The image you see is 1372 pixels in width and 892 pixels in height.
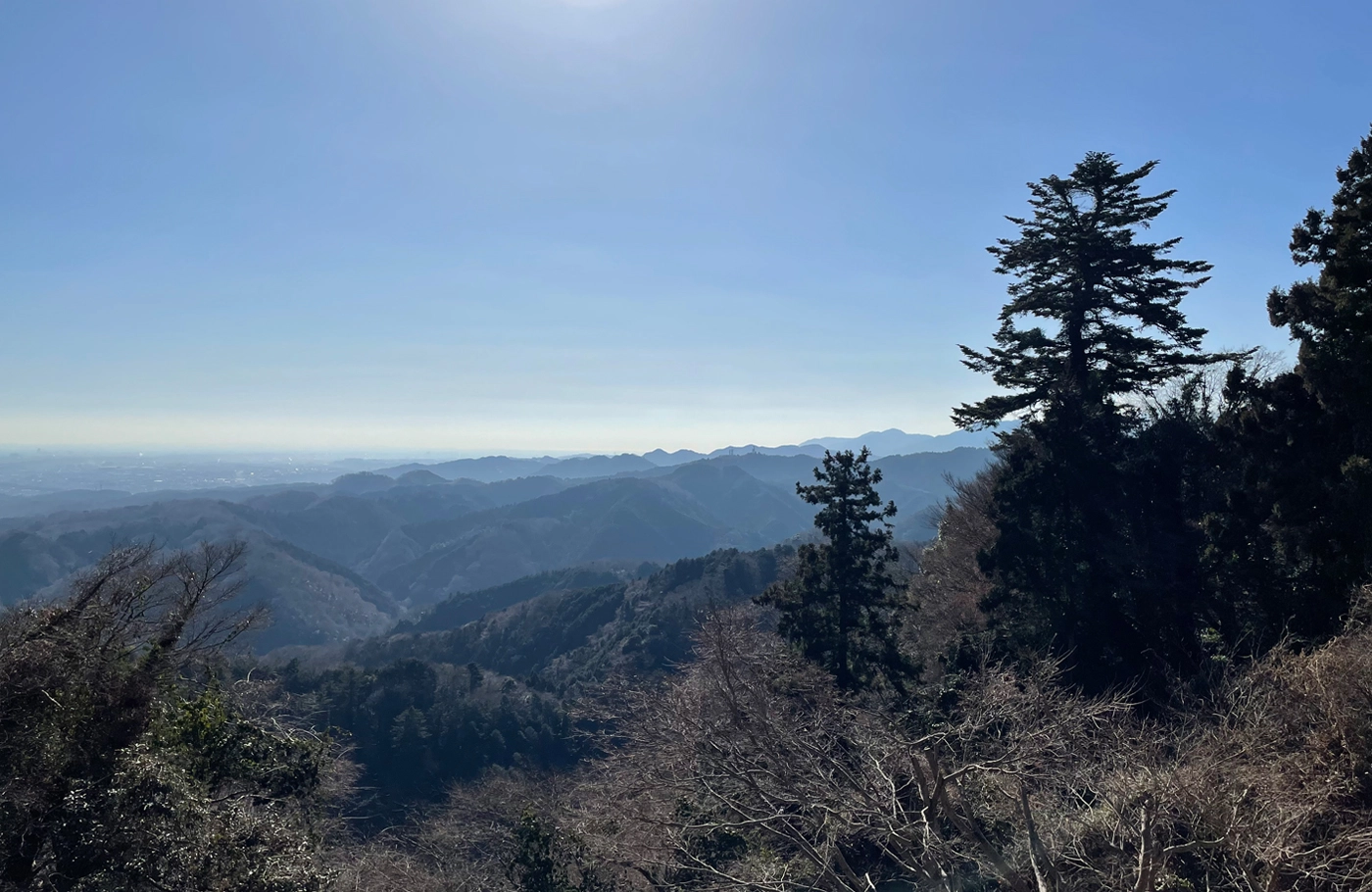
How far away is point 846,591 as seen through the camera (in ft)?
64.0

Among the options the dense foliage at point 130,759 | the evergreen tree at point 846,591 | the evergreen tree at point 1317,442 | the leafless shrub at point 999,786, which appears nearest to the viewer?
the leafless shrub at point 999,786

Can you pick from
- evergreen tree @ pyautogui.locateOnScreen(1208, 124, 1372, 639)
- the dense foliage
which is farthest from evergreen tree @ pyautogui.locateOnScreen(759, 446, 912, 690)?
the dense foliage

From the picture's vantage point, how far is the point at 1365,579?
11953 mm

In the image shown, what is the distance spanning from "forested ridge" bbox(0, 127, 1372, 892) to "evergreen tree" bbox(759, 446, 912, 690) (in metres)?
0.09

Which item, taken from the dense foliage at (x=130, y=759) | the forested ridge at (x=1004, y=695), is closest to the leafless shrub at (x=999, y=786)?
the forested ridge at (x=1004, y=695)

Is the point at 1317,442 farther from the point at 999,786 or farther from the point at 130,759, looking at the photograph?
the point at 130,759

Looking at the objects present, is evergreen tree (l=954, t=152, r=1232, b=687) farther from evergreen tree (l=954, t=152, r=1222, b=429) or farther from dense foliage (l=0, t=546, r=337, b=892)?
dense foliage (l=0, t=546, r=337, b=892)

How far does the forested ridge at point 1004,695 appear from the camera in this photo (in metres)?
9.40

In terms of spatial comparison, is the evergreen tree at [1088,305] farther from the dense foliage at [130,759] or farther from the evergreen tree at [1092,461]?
the dense foliage at [130,759]

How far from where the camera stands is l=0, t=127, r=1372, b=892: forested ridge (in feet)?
30.8

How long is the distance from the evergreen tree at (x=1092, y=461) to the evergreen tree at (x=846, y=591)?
2947 mm

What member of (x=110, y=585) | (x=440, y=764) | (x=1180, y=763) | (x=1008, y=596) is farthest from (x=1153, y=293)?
(x=440, y=764)

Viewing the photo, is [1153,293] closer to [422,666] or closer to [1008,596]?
[1008,596]

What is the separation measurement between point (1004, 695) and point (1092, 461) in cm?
681
